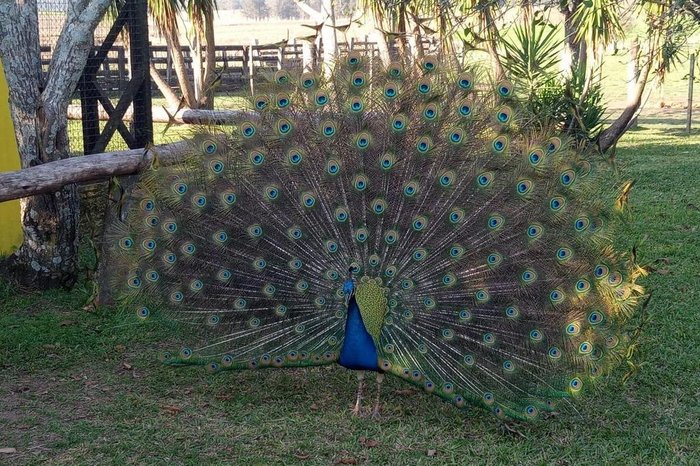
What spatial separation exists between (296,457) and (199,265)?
1.40m

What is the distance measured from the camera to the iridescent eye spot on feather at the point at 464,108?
5344 mm

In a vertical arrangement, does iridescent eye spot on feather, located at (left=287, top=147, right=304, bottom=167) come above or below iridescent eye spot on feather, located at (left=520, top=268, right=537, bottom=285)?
above

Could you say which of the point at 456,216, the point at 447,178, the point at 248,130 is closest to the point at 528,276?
the point at 456,216

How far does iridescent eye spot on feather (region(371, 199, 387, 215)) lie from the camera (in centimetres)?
527

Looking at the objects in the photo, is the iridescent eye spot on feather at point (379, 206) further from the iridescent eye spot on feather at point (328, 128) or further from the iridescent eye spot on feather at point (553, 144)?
the iridescent eye spot on feather at point (553, 144)

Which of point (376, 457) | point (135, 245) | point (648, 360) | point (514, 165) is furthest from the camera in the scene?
point (648, 360)

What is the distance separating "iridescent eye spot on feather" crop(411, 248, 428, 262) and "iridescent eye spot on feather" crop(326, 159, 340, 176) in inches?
26.8

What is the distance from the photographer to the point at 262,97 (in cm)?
554

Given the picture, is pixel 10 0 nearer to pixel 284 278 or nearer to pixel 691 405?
pixel 284 278

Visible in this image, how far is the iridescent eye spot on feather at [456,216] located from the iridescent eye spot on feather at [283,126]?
1.13m

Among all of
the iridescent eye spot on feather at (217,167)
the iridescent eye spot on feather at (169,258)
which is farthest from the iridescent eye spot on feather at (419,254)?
the iridescent eye spot on feather at (169,258)

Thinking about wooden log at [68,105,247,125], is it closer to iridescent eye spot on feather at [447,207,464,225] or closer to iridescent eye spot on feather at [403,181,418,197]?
iridescent eye spot on feather at [403,181,418,197]

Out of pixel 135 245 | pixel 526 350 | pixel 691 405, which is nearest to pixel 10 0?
pixel 135 245

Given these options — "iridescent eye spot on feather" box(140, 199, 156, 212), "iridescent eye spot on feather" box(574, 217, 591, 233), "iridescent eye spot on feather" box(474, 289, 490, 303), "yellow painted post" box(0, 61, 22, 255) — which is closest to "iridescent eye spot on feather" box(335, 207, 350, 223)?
"iridescent eye spot on feather" box(474, 289, 490, 303)
